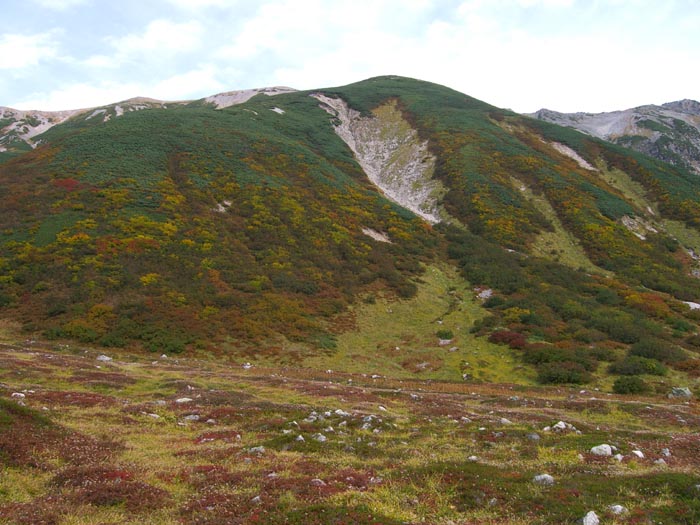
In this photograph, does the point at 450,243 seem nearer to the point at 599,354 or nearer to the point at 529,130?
the point at 599,354

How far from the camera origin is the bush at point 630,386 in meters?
26.6

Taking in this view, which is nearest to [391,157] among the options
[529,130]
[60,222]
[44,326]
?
[529,130]

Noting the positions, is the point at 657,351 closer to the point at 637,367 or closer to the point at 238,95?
the point at 637,367

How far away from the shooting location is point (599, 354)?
32.5m

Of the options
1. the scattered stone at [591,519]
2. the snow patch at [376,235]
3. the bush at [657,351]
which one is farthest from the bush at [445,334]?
the scattered stone at [591,519]

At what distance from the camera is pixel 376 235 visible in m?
59.9

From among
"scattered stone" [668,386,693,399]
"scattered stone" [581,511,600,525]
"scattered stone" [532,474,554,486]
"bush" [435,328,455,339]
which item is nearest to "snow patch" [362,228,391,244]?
"bush" [435,328,455,339]

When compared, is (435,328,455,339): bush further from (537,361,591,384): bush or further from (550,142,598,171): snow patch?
(550,142,598,171): snow patch

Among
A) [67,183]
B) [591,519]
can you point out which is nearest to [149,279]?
[67,183]

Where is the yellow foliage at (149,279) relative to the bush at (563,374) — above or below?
above

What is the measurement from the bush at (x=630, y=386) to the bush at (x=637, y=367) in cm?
196

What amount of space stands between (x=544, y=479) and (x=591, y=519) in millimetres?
2184

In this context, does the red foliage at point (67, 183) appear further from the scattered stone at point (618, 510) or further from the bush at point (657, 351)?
the bush at point (657, 351)

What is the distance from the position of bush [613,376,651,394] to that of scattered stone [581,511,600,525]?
23822 mm
